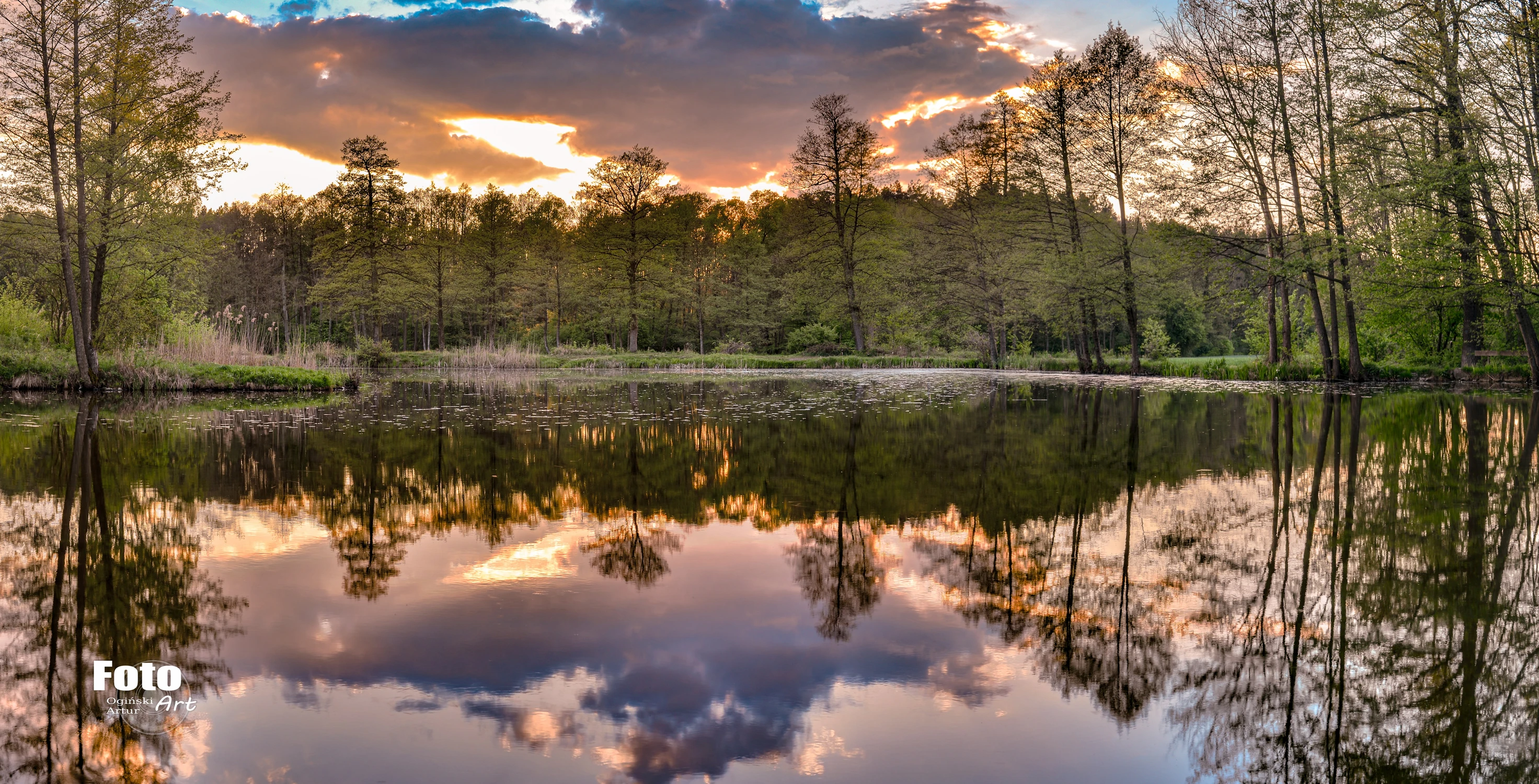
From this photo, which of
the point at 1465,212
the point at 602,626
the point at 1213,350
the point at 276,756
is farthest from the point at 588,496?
the point at 1213,350

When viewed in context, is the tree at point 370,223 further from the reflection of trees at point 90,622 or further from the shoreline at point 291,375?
the reflection of trees at point 90,622

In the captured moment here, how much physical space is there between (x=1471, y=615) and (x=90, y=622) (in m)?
6.65

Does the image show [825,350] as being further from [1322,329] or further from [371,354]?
[1322,329]

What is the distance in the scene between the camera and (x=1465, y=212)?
1889cm

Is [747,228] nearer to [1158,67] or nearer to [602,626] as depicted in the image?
[1158,67]

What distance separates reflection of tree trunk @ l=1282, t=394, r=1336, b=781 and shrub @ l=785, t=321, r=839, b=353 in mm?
45316

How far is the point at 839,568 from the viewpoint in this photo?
5164mm

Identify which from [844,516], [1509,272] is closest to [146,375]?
[844,516]

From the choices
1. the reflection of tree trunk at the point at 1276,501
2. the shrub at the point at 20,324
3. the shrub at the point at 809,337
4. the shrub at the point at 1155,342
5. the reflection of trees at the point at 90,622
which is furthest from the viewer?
the shrub at the point at 809,337

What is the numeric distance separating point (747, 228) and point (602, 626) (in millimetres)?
75891

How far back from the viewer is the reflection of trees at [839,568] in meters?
4.35

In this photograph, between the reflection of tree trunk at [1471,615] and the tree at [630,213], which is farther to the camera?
the tree at [630,213]

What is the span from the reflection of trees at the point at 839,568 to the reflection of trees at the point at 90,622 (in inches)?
106

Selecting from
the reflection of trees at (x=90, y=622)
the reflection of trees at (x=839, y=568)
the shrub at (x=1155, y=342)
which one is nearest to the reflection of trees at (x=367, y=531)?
the reflection of trees at (x=90, y=622)
